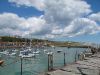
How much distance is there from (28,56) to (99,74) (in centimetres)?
6005

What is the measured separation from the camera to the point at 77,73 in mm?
20094

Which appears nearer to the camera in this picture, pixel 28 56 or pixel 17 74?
pixel 17 74

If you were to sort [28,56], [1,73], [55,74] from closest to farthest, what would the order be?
[55,74]
[1,73]
[28,56]

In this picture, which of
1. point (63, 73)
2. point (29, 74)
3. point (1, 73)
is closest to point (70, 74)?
point (63, 73)

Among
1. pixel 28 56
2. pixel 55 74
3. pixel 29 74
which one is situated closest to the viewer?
pixel 55 74

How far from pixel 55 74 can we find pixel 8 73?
2506cm

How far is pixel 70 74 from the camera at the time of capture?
19578mm

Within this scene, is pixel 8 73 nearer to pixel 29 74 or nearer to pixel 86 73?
pixel 29 74

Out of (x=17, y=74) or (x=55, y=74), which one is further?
(x=17, y=74)

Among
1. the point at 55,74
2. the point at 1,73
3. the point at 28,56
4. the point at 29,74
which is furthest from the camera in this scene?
the point at 28,56

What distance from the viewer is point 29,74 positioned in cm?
3856

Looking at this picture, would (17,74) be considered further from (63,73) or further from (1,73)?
(63,73)

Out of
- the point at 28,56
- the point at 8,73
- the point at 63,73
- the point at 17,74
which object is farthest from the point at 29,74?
the point at 28,56

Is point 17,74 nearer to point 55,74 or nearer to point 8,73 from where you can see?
point 8,73
